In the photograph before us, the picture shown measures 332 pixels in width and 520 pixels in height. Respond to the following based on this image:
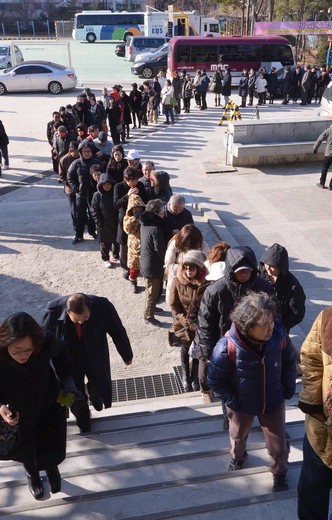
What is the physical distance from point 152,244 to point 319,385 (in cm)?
350

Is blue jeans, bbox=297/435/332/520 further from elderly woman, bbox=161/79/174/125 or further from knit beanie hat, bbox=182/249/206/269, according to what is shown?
elderly woman, bbox=161/79/174/125

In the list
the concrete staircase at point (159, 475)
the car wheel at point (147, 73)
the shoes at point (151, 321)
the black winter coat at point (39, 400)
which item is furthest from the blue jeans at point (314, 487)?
the car wheel at point (147, 73)

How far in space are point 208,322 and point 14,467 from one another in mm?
1824

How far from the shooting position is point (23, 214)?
9719 millimetres

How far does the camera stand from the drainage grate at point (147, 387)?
517 cm

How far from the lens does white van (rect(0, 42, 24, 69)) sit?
91.5 feet

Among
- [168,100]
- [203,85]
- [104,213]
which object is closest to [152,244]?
[104,213]

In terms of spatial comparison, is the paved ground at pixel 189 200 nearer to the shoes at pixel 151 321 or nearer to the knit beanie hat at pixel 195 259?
the shoes at pixel 151 321

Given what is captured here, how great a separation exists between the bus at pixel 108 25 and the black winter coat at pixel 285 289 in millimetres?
43155

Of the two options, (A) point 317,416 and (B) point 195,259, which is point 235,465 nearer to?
(A) point 317,416

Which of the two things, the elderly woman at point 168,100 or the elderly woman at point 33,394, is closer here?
the elderly woman at point 33,394

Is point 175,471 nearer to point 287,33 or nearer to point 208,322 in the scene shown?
point 208,322

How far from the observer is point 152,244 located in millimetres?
5867

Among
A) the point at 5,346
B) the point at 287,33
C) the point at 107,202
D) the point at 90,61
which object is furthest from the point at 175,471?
the point at 90,61
